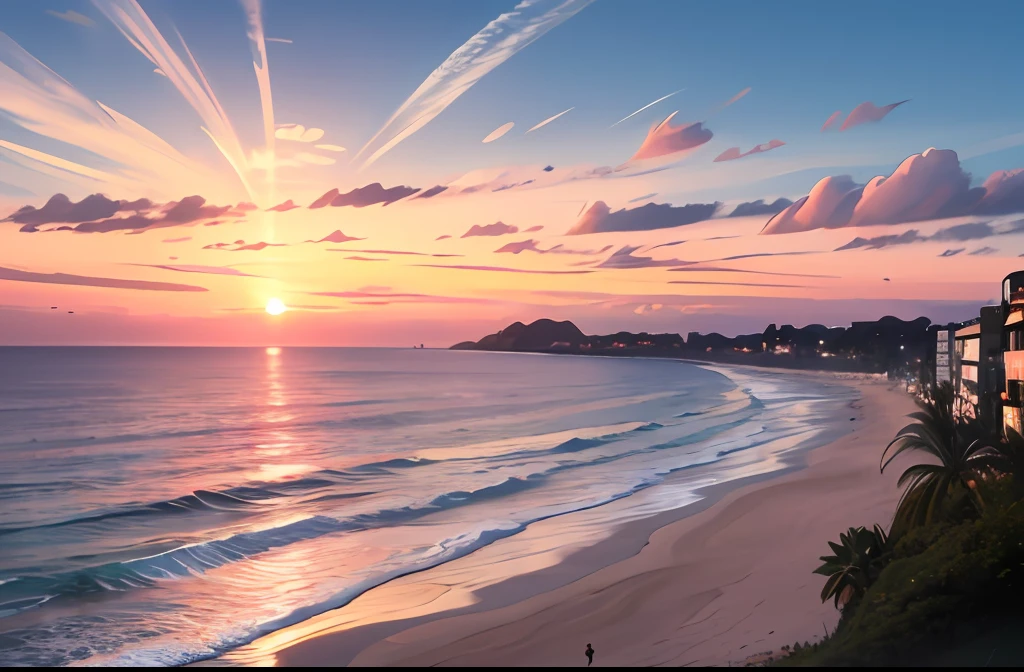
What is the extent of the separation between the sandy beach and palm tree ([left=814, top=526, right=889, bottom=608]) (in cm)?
39

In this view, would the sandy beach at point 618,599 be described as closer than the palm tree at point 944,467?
Yes

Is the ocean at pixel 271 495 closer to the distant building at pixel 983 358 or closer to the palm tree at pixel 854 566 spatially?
the distant building at pixel 983 358

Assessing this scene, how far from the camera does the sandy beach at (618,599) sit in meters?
11.2

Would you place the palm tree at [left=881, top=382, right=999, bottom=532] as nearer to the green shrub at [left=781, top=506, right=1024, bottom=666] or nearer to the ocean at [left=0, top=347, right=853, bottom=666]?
the green shrub at [left=781, top=506, right=1024, bottom=666]

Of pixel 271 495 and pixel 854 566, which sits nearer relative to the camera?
pixel 854 566

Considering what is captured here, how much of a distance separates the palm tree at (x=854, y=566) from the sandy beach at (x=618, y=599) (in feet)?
1.26

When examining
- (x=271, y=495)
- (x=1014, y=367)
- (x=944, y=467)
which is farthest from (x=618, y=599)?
(x=1014, y=367)

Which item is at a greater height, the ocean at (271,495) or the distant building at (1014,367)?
the distant building at (1014,367)

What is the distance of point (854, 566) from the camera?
1062cm

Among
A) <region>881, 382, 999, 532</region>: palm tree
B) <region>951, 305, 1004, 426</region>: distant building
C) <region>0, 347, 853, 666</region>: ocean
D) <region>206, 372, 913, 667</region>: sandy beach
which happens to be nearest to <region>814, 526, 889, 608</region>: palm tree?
<region>206, 372, 913, 667</region>: sandy beach

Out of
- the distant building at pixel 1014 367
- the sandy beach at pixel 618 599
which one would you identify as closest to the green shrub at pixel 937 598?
the sandy beach at pixel 618 599

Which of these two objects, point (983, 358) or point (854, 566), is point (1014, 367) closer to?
point (983, 358)

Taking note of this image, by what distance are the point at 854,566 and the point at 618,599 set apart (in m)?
4.75

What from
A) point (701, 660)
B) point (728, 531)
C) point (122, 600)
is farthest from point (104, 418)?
point (701, 660)
